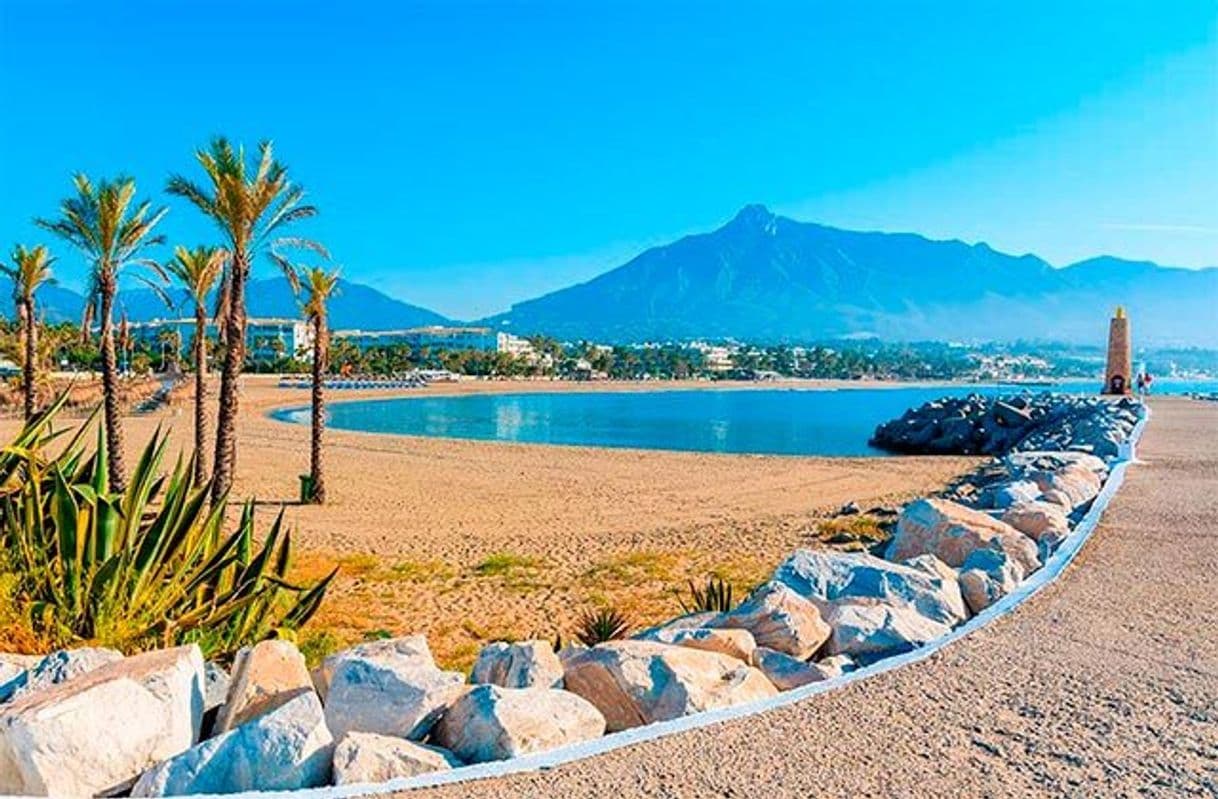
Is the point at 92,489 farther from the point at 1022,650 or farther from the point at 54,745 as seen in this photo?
the point at 1022,650

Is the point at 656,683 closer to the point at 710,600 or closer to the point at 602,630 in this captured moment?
the point at 602,630

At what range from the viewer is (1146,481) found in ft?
37.9

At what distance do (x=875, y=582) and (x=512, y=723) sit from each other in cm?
317

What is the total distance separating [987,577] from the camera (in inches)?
239

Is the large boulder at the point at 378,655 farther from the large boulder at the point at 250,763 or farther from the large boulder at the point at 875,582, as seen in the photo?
the large boulder at the point at 875,582

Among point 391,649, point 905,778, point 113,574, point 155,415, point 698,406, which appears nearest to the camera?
point 905,778

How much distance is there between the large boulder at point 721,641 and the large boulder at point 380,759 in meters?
1.57

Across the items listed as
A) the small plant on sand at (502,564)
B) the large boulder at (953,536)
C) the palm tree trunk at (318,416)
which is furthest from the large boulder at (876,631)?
the palm tree trunk at (318,416)

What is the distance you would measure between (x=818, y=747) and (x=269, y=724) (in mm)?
1881

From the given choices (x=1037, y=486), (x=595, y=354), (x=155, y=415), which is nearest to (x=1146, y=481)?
(x=1037, y=486)

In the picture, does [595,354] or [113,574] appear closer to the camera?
[113,574]

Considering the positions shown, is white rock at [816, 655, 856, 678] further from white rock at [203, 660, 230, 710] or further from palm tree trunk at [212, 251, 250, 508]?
palm tree trunk at [212, 251, 250, 508]

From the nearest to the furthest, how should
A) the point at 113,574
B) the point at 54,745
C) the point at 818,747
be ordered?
the point at 54,745 < the point at 818,747 < the point at 113,574

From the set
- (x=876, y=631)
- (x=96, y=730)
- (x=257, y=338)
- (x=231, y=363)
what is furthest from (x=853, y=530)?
(x=257, y=338)
